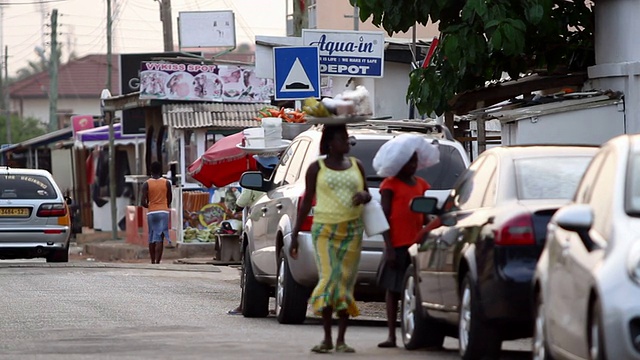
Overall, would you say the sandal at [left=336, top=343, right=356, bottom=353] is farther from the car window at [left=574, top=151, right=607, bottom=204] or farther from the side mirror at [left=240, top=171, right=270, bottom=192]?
the side mirror at [left=240, top=171, right=270, bottom=192]

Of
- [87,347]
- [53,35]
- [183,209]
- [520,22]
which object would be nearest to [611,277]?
[87,347]

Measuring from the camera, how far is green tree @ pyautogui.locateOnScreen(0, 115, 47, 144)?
110 m

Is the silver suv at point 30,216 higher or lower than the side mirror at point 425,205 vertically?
lower

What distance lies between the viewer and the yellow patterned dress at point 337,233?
11523mm

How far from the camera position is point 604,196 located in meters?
8.20

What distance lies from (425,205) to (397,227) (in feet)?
3.10

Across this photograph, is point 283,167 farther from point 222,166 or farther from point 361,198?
point 222,166

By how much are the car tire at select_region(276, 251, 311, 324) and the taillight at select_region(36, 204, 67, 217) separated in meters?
13.6

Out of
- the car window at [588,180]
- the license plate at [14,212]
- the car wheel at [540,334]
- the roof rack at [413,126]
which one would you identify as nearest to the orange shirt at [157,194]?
the license plate at [14,212]

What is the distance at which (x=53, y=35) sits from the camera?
65125 mm

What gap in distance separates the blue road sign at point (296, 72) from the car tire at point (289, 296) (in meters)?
6.17

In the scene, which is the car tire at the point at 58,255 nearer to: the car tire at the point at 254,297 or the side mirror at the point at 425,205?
the car tire at the point at 254,297

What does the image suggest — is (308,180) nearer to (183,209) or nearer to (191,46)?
(183,209)

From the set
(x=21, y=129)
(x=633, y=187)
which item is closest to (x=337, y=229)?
(x=633, y=187)
